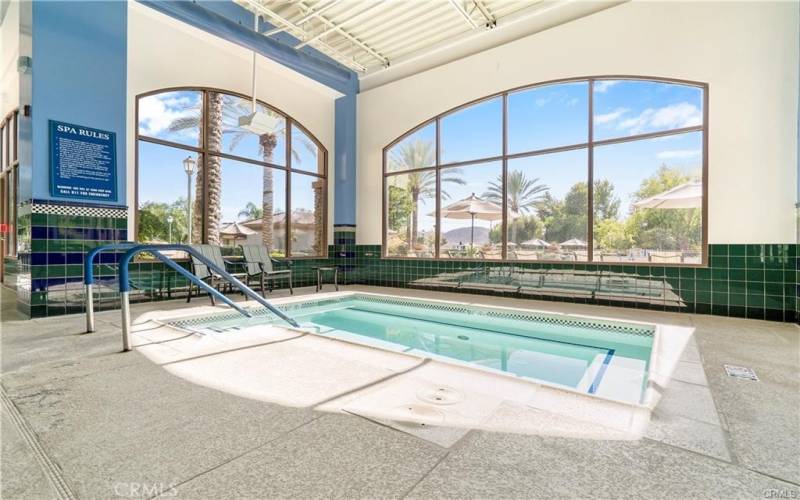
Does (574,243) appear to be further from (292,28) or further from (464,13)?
(292,28)

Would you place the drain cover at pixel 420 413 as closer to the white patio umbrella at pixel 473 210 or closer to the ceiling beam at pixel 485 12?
the white patio umbrella at pixel 473 210

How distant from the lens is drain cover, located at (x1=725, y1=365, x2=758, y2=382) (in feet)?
7.68

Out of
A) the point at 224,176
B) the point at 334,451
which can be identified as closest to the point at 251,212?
the point at 224,176

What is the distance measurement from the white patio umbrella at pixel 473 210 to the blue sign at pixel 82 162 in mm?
5269

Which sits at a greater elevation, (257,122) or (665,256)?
(257,122)

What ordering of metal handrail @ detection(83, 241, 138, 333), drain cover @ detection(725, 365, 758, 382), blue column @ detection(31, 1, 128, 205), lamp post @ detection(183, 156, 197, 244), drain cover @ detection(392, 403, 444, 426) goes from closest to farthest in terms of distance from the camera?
drain cover @ detection(392, 403, 444, 426), drain cover @ detection(725, 365, 758, 382), metal handrail @ detection(83, 241, 138, 333), blue column @ detection(31, 1, 128, 205), lamp post @ detection(183, 156, 197, 244)

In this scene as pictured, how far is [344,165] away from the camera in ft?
26.7

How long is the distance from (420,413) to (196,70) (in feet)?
21.0

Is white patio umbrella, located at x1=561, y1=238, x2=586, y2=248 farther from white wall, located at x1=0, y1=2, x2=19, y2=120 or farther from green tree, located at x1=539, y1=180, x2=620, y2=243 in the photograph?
white wall, located at x1=0, y1=2, x2=19, y2=120

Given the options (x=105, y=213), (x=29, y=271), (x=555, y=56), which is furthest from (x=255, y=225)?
(x=555, y=56)

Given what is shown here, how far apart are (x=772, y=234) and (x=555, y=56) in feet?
12.4

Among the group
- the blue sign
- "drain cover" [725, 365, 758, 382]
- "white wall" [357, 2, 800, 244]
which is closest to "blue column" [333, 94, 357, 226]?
"white wall" [357, 2, 800, 244]

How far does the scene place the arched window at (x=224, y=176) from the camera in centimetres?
543

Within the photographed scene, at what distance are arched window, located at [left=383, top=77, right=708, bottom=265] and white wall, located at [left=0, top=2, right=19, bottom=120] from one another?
5.73 metres
